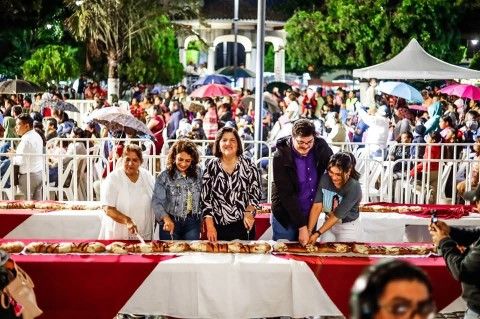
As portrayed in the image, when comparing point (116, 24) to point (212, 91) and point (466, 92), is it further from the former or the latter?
point (466, 92)

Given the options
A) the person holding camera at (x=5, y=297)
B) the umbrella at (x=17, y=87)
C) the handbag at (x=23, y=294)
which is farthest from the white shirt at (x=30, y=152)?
the umbrella at (x=17, y=87)

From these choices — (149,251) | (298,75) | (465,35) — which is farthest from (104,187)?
(298,75)

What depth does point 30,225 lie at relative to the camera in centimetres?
794

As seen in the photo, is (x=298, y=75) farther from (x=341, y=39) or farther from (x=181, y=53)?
(x=341, y=39)

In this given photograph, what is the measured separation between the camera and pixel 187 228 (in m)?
6.84

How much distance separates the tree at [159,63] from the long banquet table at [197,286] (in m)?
27.8

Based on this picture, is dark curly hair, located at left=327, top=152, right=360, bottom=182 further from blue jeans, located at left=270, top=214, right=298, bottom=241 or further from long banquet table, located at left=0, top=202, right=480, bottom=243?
long banquet table, located at left=0, top=202, right=480, bottom=243

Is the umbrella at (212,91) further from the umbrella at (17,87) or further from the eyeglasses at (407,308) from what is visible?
the eyeglasses at (407,308)

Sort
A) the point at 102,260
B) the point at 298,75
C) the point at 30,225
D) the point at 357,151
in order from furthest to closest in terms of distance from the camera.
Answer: the point at 298,75 < the point at 357,151 < the point at 30,225 < the point at 102,260

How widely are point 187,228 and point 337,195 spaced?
1398mm

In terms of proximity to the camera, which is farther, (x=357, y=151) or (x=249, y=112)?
(x=249, y=112)

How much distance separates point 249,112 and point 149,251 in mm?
14870

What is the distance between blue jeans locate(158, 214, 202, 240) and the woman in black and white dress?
0.22m

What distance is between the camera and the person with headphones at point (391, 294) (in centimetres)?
208
